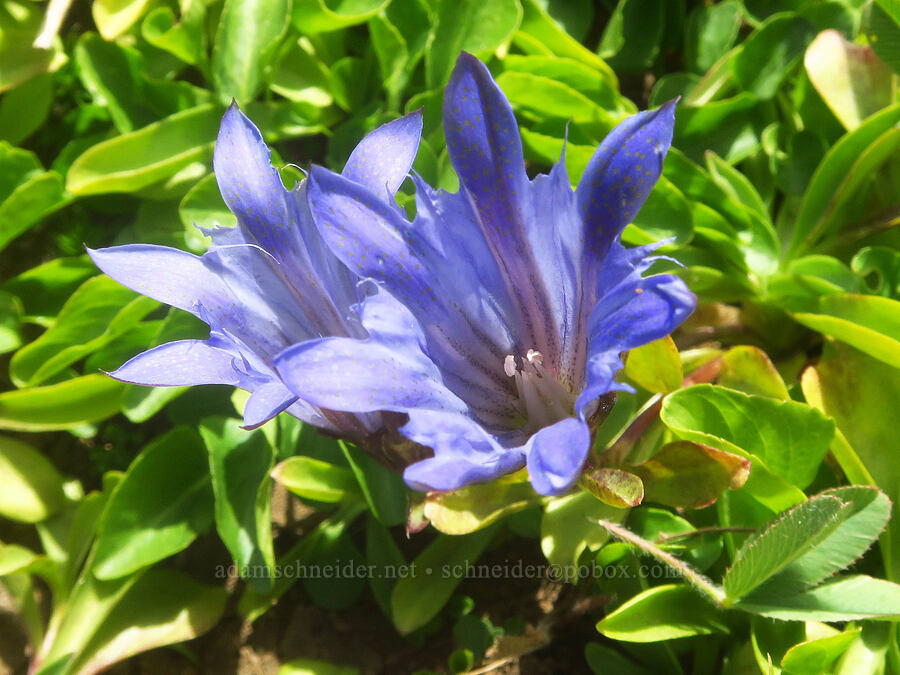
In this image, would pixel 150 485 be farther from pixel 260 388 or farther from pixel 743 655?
pixel 743 655

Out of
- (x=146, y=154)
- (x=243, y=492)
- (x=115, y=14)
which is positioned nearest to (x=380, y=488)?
(x=243, y=492)

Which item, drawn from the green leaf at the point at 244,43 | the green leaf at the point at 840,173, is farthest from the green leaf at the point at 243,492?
the green leaf at the point at 840,173

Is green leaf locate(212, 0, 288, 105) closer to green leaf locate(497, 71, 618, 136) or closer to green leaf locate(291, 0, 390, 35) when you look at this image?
green leaf locate(291, 0, 390, 35)

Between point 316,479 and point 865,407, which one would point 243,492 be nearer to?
point 316,479

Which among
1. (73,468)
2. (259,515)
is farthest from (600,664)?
(73,468)

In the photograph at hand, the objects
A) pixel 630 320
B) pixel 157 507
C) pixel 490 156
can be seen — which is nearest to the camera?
pixel 630 320

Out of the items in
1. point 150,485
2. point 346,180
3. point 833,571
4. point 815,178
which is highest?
point 346,180
